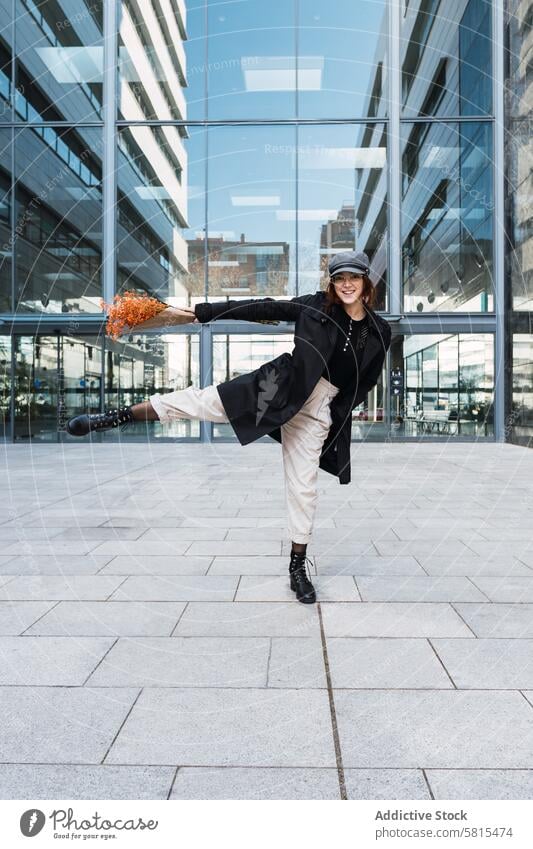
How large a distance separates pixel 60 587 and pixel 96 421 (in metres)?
1.43

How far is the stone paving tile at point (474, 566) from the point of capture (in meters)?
5.41

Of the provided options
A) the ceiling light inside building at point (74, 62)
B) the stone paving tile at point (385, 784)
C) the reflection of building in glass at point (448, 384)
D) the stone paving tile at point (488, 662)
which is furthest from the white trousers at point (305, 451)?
the ceiling light inside building at point (74, 62)

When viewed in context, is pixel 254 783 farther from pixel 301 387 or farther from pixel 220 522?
pixel 220 522

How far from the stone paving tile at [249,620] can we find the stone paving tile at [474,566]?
1462mm

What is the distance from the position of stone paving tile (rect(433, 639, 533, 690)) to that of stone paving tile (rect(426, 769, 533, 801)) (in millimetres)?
772

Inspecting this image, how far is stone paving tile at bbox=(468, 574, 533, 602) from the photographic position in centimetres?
473

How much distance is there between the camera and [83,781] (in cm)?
243

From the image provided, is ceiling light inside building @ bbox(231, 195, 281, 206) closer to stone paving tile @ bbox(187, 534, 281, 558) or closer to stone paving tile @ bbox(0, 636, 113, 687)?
stone paving tile @ bbox(187, 534, 281, 558)

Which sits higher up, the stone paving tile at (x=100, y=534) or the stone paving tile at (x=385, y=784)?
the stone paving tile at (x=100, y=534)

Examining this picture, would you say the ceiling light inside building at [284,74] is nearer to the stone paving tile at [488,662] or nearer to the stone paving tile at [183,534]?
the stone paving tile at [183,534]

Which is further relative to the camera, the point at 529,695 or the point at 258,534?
the point at 258,534

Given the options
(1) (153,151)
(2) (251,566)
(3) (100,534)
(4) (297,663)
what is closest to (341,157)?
(1) (153,151)
